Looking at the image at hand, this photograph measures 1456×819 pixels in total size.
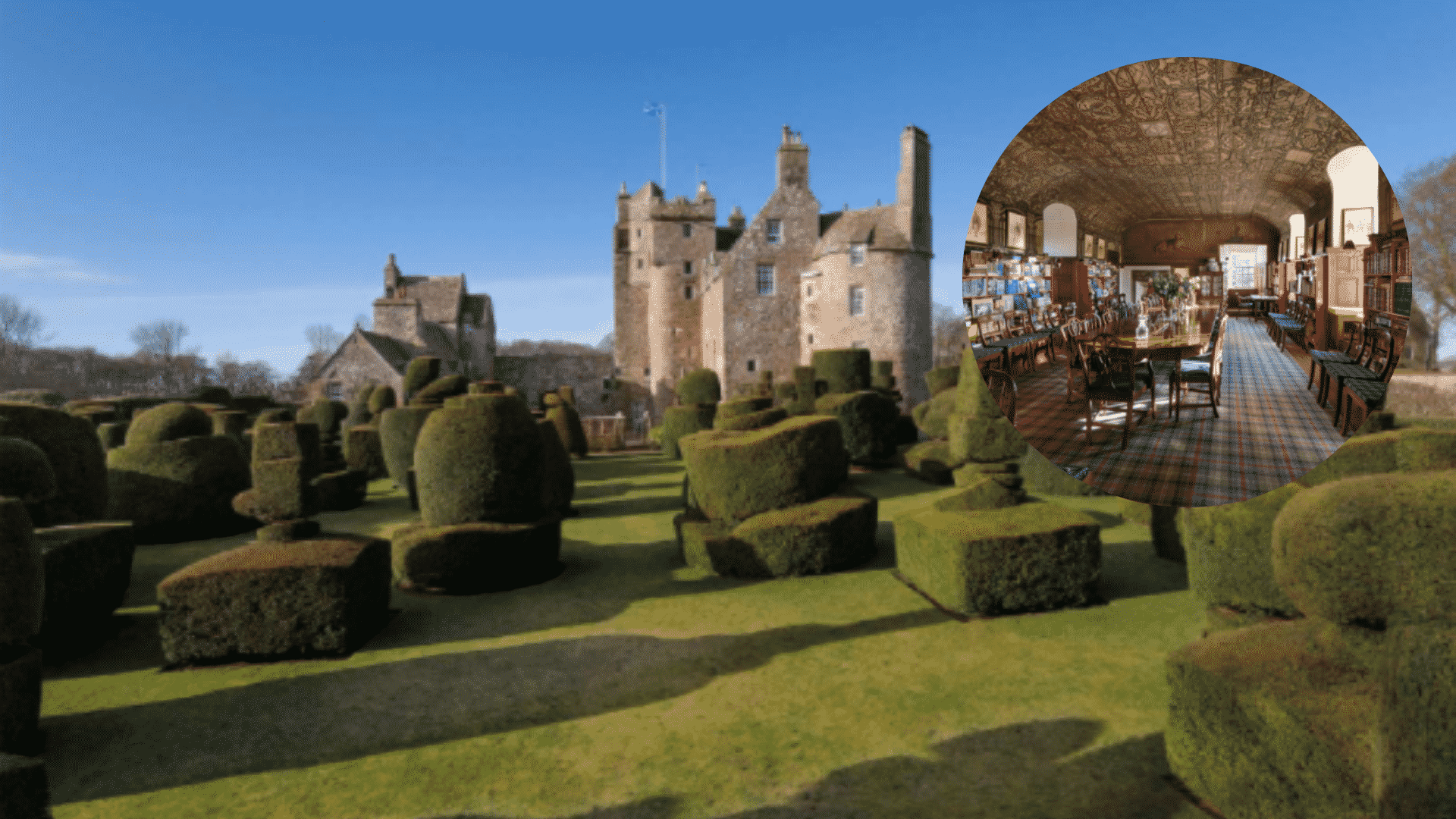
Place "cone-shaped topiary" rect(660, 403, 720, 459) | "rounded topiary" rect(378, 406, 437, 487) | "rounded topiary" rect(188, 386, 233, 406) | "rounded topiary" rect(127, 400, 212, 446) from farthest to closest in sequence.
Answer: "rounded topiary" rect(188, 386, 233, 406) < "cone-shaped topiary" rect(660, 403, 720, 459) < "rounded topiary" rect(378, 406, 437, 487) < "rounded topiary" rect(127, 400, 212, 446)

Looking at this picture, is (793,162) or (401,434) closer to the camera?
(401,434)

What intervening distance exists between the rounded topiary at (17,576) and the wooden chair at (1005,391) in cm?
857

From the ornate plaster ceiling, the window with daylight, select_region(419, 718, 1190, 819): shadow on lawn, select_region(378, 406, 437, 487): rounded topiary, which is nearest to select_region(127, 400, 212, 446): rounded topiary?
select_region(378, 406, 437, 487): rounded topiary

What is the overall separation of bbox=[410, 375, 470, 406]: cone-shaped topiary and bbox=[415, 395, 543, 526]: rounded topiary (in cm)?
884

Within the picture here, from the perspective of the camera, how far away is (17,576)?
6.81 meters

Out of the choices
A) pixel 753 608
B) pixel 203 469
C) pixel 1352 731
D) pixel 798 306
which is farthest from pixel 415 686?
pixel 798 306

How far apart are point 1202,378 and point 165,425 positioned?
19438mm

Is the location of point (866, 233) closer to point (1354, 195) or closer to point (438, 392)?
point (438, 392)

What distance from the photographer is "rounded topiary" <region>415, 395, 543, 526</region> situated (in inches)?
474

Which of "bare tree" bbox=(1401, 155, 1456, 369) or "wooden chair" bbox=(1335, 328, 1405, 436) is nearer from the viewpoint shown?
"wooden chair" bbox=(1335, 328, 1405, 436)

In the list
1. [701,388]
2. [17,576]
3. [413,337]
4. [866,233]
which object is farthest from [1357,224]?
[413,337]

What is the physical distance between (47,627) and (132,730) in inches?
123

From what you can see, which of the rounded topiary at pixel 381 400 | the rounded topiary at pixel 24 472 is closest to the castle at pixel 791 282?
the rounded topiary at pixel 381 400

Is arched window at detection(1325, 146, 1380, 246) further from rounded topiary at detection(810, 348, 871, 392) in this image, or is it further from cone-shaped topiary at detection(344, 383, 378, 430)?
cone-shaped topiary at detection(344, 383, 378, 430)
